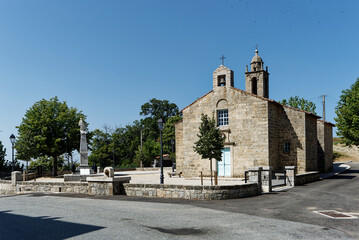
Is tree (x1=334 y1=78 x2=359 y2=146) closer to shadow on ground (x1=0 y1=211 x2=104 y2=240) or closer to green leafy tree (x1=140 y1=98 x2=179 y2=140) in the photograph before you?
shadow on ground (x1=0 y1=211 x2=104 y2=240)

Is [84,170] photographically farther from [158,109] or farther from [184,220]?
[158,109]

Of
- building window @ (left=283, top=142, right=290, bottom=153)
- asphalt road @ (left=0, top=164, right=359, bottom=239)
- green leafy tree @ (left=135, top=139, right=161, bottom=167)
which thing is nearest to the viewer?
asphalt road @ (left=0, top=164, right=359, bottom=239)

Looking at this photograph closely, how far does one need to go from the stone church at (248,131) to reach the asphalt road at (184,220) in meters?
10.5

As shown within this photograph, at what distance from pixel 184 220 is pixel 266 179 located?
25.8ft

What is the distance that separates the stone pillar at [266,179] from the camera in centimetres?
1541

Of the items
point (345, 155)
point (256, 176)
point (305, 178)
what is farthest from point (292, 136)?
point (345, 155)

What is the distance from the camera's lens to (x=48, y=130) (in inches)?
1262

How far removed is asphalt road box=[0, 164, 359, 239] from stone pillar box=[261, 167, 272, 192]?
226 cm

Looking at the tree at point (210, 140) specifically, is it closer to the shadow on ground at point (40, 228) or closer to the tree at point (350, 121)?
the shadow on ground at point (40, 228)

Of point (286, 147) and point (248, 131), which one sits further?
point (286, 147)

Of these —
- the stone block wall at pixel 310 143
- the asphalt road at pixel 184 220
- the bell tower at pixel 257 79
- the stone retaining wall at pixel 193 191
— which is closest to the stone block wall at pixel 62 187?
the stone retaining wall at pixel 193 191

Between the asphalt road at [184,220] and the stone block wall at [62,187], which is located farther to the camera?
the stone block wall at [62,187]

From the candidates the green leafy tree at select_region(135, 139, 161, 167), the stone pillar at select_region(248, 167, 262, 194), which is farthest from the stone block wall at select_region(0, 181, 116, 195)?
the green leafy tree at select_region(135, 139, 161, 167)

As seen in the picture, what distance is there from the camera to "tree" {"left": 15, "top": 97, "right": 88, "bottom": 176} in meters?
30.6
